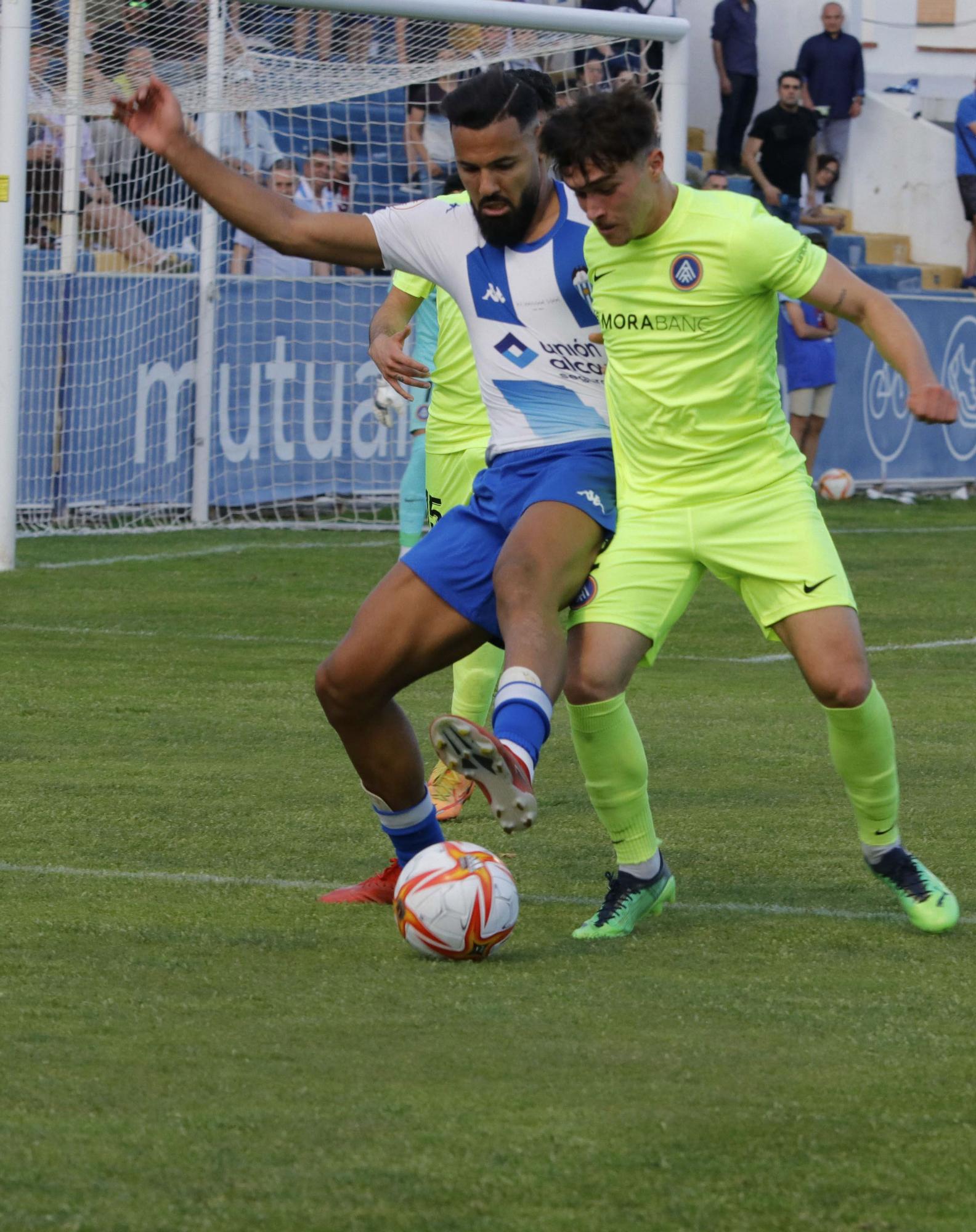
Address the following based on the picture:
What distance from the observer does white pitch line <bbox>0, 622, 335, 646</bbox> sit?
417 inches

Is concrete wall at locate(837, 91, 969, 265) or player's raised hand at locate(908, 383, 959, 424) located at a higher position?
concrete wall at locate(837, 91, 969, 265)

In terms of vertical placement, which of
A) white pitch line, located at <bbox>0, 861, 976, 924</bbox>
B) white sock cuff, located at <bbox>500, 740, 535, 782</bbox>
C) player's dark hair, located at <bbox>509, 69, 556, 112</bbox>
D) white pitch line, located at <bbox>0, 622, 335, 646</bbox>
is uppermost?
player's dark hair, located at <bbox>509, 69, 556, 112</bbox>

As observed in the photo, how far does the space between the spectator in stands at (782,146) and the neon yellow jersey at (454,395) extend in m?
14.4

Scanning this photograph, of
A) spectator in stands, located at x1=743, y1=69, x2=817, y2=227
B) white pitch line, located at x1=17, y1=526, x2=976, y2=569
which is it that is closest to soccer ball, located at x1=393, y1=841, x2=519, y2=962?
white pitch line, located at x1=17, y1=526, x2=976, y2=569

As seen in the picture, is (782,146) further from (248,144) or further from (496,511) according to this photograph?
(496,511)

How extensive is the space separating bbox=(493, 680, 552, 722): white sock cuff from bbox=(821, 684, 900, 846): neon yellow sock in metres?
0.74

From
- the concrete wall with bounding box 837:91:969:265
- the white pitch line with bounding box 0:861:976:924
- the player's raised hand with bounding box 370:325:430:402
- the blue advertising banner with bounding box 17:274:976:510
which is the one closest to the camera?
the white pitch line with bounding box 0:861:976:924

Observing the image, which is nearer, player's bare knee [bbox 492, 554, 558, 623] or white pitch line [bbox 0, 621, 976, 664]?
player's bare knee [bbox 492, 554, 558, 623]

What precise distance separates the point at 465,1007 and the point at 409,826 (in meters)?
1.03

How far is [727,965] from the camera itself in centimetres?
464

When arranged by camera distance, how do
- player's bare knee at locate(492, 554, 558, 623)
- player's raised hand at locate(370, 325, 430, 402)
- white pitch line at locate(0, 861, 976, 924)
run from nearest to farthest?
player's bare knee at locate(492, 554, 558, 623) → white pitch line at locate(0, 861, 976, 924) → player's raised hand at locate(370, 325, 430, 402)

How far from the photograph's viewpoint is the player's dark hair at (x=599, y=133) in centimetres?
473

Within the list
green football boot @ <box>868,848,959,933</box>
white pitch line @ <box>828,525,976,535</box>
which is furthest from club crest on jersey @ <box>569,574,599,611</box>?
white pitch line @ <box>828,525,976,535</box>

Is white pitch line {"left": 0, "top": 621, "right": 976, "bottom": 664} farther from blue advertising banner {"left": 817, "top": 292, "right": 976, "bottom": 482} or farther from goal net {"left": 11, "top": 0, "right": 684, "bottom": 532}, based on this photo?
blue advertising banner {"left": 817, "top": 292, "right": 976, "bottom": 482}
